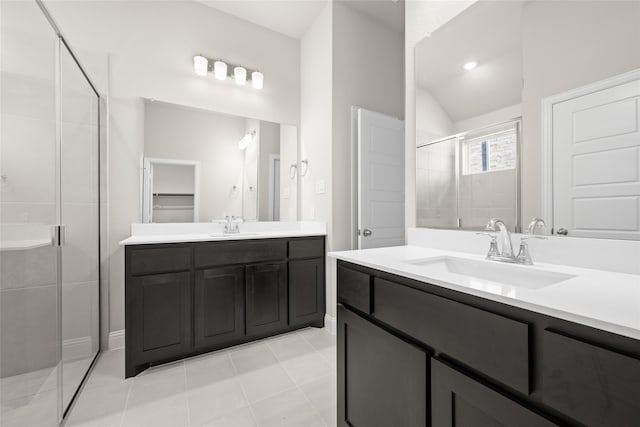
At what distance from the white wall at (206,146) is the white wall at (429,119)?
171cm

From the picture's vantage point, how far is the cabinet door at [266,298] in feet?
7.14

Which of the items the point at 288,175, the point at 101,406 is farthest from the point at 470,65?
the point at 101,406

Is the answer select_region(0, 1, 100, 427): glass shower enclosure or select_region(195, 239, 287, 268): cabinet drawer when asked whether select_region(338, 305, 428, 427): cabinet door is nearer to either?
select_region(195, 239, 287, 268): cabinet drawer

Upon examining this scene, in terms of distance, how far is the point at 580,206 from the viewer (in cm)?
103

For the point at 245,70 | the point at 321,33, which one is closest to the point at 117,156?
the point at 245,70

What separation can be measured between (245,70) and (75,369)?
2.58 m

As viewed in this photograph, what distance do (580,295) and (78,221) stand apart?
236 cm

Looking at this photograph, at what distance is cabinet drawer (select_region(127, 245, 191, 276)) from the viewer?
1773 millimetres

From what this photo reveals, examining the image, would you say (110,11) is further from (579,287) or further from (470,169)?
(579,287)

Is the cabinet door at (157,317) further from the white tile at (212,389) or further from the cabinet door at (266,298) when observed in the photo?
the cabinet door at (266,298)

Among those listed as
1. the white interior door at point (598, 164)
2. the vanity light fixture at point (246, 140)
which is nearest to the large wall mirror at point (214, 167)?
the vanity light fixture at point (246, 140)

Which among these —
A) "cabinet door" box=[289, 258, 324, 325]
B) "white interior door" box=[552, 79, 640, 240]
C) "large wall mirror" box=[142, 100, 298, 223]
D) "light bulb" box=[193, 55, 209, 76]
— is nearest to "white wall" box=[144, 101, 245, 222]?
"large wall mirror" box=[142, 100, 298, 223]

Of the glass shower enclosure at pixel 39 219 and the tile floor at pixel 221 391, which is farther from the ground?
the glass shower enclosure at pixel 39 219

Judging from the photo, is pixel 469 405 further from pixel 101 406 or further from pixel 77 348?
pixel 77 348
